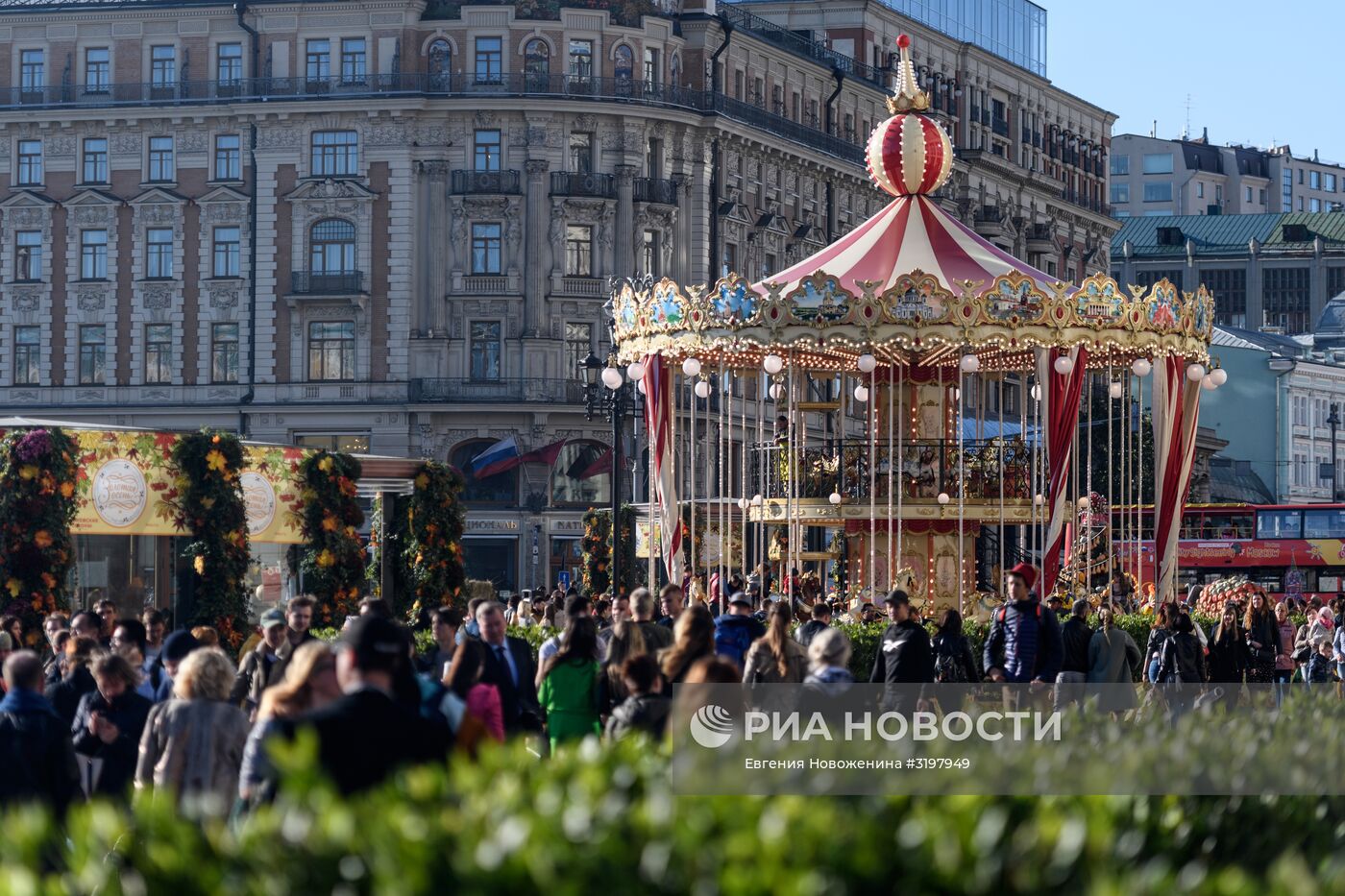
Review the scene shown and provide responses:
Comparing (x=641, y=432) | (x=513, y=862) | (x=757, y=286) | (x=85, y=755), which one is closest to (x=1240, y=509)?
(x=641, y=432)

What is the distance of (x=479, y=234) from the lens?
62844 mm

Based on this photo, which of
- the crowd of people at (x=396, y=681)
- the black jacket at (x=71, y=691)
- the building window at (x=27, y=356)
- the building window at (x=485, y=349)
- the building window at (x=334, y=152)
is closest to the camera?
the crowd of people at (x=396, y=681)

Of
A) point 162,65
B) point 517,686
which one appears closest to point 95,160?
point 162,65

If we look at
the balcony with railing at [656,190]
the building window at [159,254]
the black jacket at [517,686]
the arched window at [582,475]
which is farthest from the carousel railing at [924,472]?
the building window at [159,254]

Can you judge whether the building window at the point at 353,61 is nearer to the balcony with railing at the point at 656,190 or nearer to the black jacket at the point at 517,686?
the balcony with railing at the point at 656,190

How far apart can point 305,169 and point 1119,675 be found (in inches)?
1824

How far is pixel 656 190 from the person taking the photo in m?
63.7

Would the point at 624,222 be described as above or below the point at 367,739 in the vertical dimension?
above

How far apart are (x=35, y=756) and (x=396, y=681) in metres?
3.03

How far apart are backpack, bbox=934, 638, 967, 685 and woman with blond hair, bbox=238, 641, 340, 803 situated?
974 centimetres

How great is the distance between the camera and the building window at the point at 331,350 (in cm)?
6272

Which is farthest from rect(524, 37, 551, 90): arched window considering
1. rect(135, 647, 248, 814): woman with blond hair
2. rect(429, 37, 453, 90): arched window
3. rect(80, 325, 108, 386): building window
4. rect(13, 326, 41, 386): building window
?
rect(135, 647, 248, 814): woman with blond hair

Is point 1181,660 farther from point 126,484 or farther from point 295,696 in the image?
point 295,696

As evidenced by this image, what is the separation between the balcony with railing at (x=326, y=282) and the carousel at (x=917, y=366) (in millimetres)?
32574
